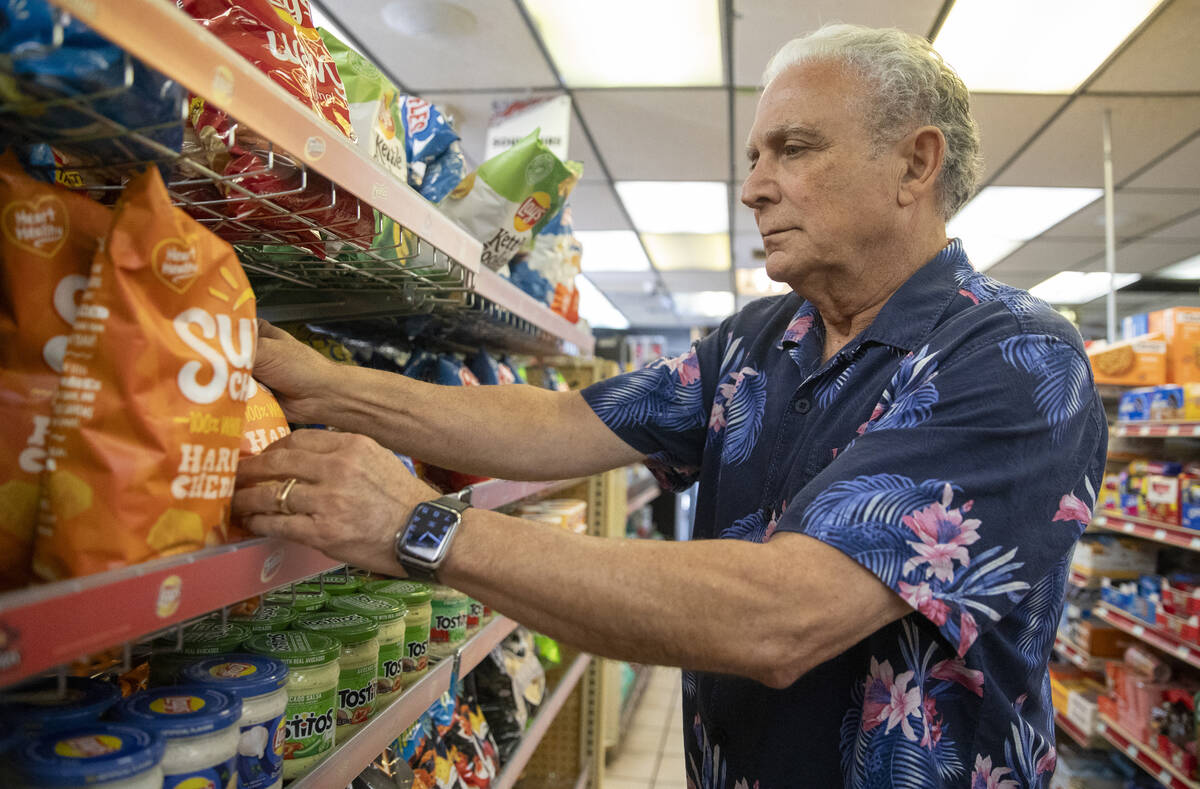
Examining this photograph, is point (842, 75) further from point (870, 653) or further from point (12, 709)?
point (12, 709)

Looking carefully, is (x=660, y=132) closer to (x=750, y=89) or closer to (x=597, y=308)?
(x=750, y=89)

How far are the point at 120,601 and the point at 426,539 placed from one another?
308mm

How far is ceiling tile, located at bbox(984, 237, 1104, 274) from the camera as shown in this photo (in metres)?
6.91

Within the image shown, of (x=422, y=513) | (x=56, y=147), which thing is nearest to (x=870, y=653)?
(x=422, y=513)

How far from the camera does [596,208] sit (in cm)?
637

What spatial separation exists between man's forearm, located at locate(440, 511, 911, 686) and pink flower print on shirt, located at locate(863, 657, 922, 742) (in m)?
0.25

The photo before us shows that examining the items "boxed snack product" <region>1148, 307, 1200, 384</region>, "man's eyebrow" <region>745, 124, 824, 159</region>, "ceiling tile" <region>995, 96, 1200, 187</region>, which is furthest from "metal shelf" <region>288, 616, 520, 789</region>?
"ceiling tile" <region>995, 96, 1200, 187</region>

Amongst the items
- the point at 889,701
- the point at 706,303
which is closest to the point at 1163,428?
the point at 889,701

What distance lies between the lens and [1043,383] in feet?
3.59

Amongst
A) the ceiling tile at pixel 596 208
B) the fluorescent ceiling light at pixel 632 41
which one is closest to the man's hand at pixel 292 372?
the fluorescent ceiling light at pixel 632 41

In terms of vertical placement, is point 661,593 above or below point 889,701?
above

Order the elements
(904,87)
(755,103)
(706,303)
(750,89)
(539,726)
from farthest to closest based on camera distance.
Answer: (706,303) → (755,103) → (750,89) → (539,726) → (904,87)

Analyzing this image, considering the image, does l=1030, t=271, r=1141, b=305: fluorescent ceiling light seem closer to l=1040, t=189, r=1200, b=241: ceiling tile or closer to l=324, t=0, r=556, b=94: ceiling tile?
l=1040, t=189, r=1200, b=241: ceiling tile

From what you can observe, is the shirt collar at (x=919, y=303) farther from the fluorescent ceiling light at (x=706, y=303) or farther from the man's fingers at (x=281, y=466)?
the fluorescent ceiling light at (x=706, y=303)
